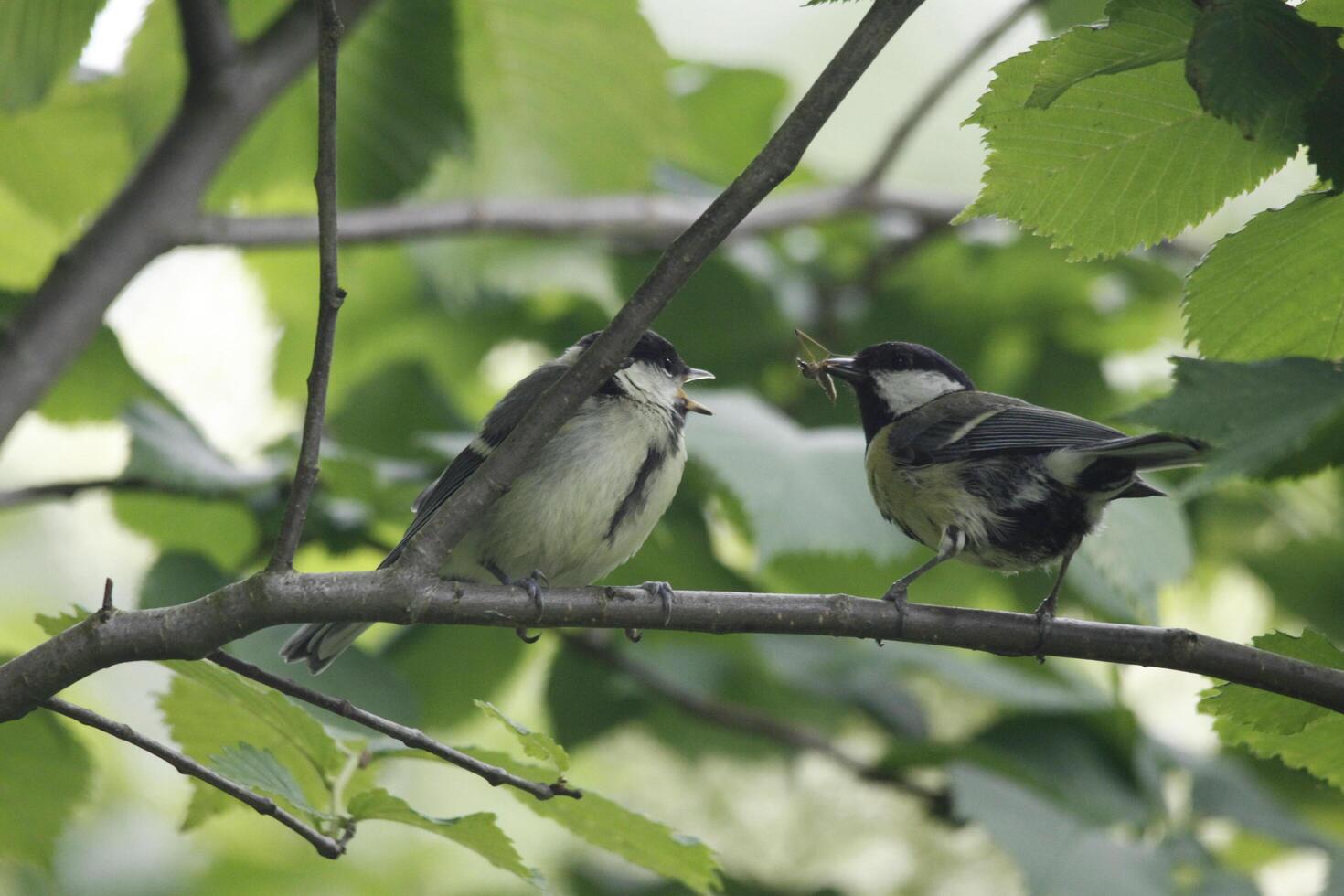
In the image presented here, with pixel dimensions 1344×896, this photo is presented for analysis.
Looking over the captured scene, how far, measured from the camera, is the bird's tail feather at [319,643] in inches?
86.4

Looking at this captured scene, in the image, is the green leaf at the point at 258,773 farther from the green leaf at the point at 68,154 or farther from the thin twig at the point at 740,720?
the green leaf at the point at 68,154

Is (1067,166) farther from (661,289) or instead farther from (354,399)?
(354,399)

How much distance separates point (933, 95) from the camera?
118 inches

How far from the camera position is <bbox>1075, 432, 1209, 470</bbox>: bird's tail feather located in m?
1.58

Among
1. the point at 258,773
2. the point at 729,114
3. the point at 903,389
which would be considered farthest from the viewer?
the point at 729,114

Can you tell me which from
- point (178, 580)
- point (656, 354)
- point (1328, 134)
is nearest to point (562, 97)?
point (656, 354)

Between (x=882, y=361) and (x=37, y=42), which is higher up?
(x=882, y=361)

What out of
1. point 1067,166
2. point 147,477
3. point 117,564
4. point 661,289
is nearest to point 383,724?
point 661,289

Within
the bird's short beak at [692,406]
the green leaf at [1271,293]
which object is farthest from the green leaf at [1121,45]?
the bird's short beak at [692,406]

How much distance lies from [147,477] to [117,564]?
94.8 inches

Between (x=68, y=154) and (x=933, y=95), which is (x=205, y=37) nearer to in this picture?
(x=68, y=154)

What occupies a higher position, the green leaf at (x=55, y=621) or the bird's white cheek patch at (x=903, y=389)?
the bird's white cheek patch at (x=903, y=389)

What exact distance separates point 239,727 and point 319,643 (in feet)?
1.84

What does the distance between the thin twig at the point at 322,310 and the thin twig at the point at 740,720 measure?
1747 millimetres
